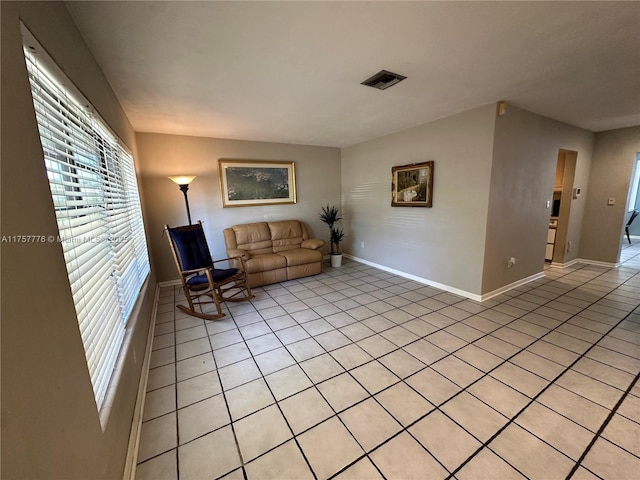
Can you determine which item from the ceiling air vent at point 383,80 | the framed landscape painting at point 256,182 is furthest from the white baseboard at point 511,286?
the framed landscape painting at point 256,182

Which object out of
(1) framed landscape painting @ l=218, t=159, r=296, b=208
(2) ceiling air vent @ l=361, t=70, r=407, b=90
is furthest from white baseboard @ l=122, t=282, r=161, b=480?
(2) ceiling air vent @ l=361, t=70, r=407, b=90

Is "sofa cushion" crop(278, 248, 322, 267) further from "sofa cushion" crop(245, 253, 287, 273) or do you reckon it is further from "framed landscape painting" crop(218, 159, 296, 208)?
→ "framed landscape painting" crop(218, 159, 296, 208)

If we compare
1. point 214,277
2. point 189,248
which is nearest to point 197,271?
point 214,277

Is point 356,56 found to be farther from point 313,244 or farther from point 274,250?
point 274,250

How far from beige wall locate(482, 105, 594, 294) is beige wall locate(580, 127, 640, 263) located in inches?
23.2

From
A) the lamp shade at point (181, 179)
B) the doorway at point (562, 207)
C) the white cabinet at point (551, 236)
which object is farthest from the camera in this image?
the white cabinet at point (551, 236)

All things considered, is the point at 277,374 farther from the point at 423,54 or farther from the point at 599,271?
the point at 599,271

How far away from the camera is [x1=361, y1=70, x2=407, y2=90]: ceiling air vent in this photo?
210cm

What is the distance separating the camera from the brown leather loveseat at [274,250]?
3.91 m

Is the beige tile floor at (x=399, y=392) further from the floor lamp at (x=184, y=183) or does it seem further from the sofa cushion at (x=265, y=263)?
the floor lamp at (x=184, y=183)

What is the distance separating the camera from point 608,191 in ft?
14.1

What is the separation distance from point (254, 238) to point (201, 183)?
1.21 m

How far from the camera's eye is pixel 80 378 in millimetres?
939

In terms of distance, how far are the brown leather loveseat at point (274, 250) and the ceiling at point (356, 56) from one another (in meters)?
1.83
